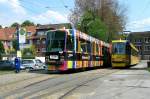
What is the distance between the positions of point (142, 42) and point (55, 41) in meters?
125

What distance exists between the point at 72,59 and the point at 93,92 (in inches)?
570

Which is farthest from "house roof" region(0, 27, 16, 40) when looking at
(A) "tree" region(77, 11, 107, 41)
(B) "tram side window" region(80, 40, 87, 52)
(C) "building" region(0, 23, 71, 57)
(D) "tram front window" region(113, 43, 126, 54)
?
(B) "tram side window" region(80, 40, 87, 52)

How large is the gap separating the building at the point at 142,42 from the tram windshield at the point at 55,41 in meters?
119

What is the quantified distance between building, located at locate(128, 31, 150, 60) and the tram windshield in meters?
119

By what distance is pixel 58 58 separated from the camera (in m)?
30.8

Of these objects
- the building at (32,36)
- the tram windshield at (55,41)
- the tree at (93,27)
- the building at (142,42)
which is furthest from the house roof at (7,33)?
the tram windshield at (55,41)

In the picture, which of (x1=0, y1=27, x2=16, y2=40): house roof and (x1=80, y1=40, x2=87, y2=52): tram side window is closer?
(x1=80, y1=40, x2=87, y2=52): tram side window

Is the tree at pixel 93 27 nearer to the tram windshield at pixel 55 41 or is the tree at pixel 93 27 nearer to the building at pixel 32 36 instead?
the tram windshield at pixel 55 41

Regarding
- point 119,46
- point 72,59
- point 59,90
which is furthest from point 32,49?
point 59,90

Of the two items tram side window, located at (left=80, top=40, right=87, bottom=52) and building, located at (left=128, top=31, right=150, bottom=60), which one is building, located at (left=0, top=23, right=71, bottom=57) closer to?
building, located at (left=128, top=31, right=150, bottom=60)

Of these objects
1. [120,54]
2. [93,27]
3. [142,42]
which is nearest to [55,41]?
[120,54]

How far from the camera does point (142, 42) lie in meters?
154

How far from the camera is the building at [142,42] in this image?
496ft

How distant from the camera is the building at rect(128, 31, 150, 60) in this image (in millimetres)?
151250
